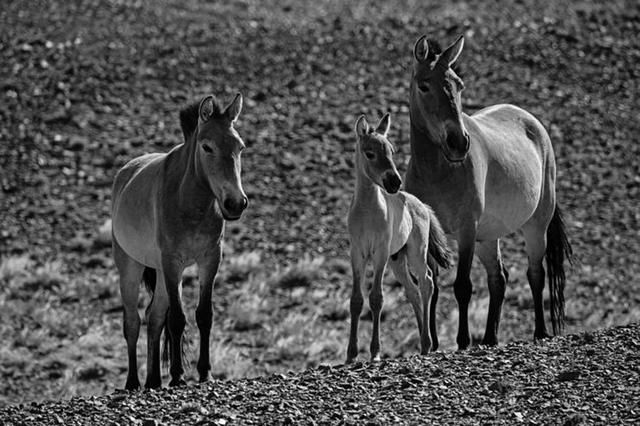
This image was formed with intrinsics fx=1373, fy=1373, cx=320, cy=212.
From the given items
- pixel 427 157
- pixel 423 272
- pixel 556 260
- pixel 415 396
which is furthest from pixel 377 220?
pixel 556 260

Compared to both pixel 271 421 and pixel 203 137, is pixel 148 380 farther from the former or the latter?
pixel 271 421

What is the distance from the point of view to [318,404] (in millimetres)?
9211

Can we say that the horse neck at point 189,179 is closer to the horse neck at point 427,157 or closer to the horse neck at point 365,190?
the horse neck at point 365,190

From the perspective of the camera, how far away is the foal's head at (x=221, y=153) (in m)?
10.3

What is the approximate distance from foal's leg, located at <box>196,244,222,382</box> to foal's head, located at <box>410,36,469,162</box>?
218cm

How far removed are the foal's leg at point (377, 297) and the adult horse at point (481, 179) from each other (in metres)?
1.04

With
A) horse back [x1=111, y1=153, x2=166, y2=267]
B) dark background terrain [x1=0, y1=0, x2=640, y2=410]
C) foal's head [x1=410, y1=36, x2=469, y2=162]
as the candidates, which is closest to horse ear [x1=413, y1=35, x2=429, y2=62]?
foal's head [x1=410, y1=36, x2=469, y2=162]

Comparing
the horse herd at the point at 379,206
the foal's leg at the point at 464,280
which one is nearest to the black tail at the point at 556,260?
the horse herd at the point at 379,206

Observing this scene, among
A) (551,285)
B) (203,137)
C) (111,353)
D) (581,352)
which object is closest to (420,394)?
(581,352)

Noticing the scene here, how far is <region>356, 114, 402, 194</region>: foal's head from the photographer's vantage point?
432 inches

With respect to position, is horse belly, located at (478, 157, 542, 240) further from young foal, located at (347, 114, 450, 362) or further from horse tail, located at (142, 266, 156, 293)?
horse tail, located at (142, 266, 156, 293)

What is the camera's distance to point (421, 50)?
1190 centimetres

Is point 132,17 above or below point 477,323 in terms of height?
above

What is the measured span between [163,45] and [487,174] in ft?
68.7
